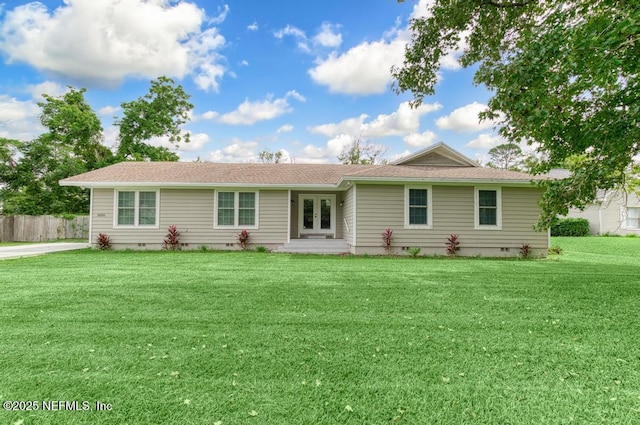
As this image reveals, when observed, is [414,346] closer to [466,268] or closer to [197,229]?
[466,268]

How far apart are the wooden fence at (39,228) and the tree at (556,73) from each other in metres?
18.7

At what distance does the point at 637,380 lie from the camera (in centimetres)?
268

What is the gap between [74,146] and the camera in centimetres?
2359

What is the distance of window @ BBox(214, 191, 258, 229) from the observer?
13078 mm

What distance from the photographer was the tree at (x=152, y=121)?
2420 centimetres

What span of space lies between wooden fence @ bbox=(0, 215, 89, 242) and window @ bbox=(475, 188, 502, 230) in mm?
19821

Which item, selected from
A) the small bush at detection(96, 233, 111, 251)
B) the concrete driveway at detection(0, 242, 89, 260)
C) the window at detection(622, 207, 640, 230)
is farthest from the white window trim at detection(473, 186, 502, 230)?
the window at detection(622, 207, 640, 230)

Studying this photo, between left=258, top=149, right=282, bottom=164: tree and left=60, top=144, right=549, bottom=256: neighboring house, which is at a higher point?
left=258, top=149, right=282, bottom=164: tree

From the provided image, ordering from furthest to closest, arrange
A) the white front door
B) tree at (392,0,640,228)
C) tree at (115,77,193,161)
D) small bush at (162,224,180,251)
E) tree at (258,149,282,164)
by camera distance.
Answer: tree at (258,149,282,164) < tree at (115,77,193,161) < the white front door < small bush at (162,224,180,251) < tree at (392,0,640,228)

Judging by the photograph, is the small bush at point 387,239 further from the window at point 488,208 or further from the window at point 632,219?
the window at point 632,219

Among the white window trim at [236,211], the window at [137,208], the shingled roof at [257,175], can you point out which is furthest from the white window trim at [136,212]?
the white window trim at [236,211]

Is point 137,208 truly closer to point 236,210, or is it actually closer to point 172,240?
point 172,240

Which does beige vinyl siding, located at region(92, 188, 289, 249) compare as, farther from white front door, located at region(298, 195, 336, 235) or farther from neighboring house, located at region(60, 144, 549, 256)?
white front door, located at region(298, 195, 336, 235)

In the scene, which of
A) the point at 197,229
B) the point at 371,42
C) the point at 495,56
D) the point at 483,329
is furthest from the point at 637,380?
the point at 371,42
